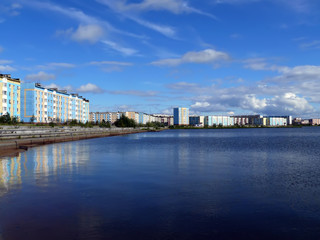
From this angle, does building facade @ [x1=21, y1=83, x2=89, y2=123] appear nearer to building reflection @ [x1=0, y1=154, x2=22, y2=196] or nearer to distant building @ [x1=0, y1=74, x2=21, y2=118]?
distant building @ [x1=0, y1=74, x2=21, y2=118]

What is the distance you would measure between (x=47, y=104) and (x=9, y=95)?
22.6 metres

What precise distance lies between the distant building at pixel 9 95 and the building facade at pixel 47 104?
17.9ft

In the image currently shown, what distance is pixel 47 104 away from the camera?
111m

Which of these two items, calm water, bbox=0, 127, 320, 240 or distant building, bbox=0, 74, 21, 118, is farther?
distant building, bbox=0, 74, 21, 118

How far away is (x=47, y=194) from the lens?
12.5m

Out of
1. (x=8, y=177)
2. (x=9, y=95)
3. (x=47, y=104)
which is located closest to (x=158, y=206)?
(x=8, y=177)

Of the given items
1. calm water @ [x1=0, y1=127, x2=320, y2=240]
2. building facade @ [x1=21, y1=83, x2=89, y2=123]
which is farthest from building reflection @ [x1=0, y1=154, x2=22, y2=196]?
building facade @ [x1=21, y1=83, x2=89, y2=123]

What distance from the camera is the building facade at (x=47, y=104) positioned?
333 feet

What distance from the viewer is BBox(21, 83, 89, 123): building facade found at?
101500mm

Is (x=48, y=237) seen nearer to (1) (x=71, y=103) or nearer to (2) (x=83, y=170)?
(2) (x=83, y=170)

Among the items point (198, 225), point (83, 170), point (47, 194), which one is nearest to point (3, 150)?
point (83, 170)

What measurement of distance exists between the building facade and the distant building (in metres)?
5.47

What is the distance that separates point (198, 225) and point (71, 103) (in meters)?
133

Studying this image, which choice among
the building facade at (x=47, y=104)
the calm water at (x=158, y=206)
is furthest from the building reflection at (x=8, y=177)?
the building facade at (x=47, y=104)
